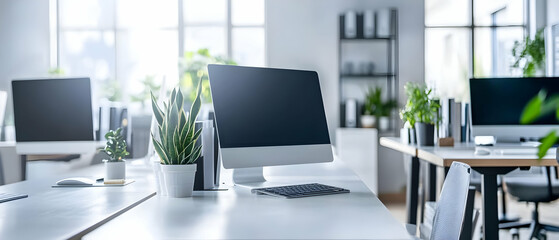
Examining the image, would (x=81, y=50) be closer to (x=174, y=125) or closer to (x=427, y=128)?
(x=427, y=128)

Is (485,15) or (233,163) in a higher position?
(485,15)

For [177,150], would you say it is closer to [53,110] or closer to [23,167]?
[53,110]

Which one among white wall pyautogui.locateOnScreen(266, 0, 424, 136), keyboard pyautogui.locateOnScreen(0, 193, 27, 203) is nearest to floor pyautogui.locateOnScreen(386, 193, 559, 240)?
white wall pyautogui.locateOnScreen(266, 0, 424, 136)

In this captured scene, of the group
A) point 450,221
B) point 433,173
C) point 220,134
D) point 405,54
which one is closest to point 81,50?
point 405,54

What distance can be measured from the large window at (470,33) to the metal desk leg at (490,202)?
13.1 feet

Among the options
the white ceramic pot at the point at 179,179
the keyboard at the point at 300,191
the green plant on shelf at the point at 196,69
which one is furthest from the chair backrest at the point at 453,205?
the green plant on shelf at the point at 196,69

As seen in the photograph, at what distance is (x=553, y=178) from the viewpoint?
371 cm

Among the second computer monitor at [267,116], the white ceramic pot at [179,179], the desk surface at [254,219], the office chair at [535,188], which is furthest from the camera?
the office chair at [535,188]

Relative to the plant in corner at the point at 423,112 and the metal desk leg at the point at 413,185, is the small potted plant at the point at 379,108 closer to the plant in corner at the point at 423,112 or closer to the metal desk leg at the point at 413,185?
the metal desk leg at the point at 413,185

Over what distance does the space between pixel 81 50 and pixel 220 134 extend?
17.9 feet

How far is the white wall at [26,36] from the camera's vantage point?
20.5ft

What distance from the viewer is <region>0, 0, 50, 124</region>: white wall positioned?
6246 millimetres

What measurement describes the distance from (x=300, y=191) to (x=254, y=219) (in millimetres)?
398

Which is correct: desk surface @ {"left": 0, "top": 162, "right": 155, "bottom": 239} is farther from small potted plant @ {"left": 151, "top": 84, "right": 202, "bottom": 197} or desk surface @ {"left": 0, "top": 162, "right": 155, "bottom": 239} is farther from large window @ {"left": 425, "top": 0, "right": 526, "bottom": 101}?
large window @ {"left": 425, "top": 0, "right": 526, "bottom": 101}
